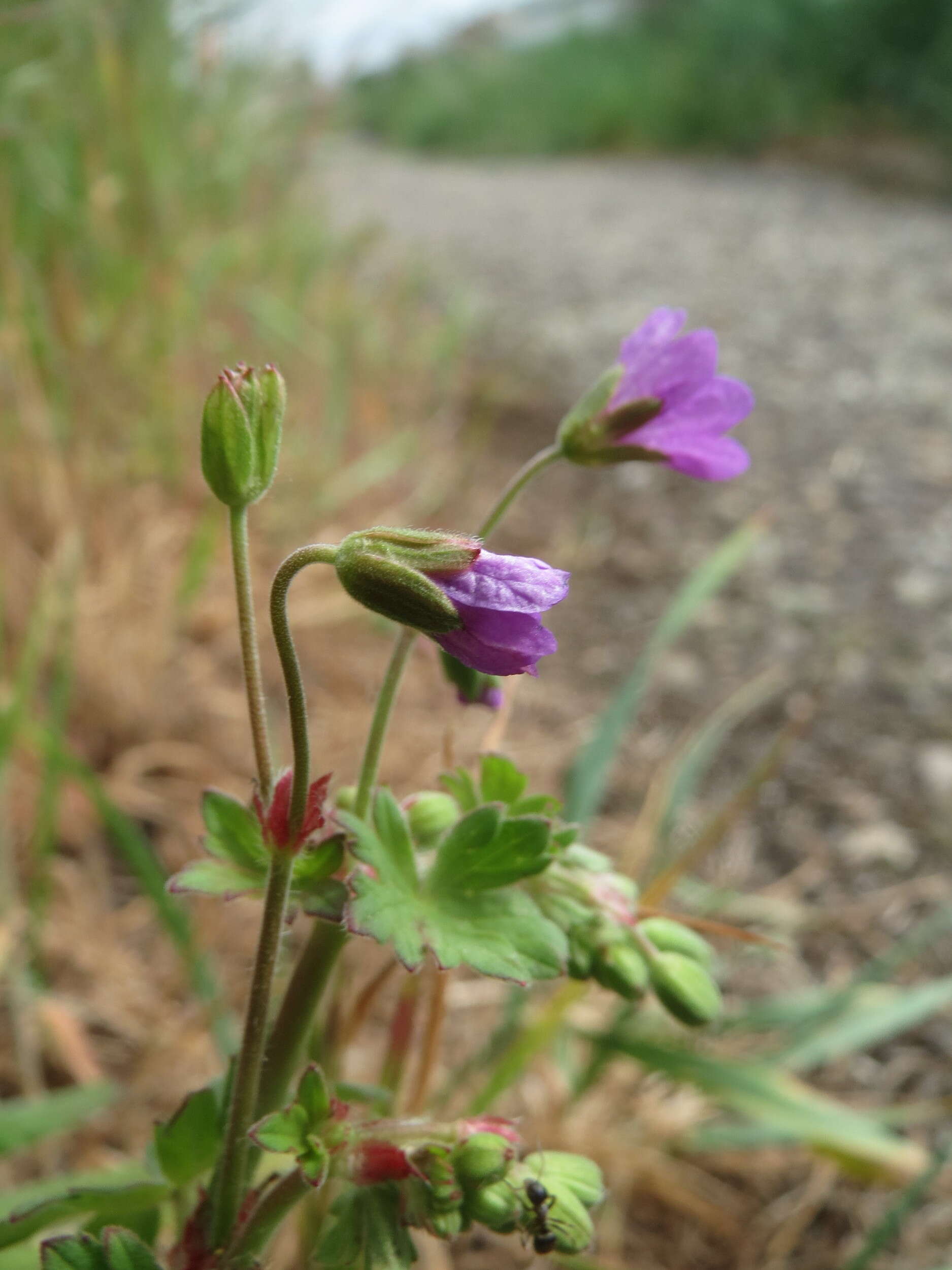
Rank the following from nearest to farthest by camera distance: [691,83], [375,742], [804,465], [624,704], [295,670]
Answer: [295,670] → [375,742] → [624,704] → [804,465] → [691,83]

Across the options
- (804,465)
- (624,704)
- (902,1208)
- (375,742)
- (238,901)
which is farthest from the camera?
(804,465)

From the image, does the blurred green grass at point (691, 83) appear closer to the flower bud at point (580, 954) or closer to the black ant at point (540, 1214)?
the flower bud at point (580, 954)

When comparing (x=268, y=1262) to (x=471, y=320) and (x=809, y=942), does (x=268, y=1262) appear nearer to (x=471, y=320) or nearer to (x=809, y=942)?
(x=809, y=942)

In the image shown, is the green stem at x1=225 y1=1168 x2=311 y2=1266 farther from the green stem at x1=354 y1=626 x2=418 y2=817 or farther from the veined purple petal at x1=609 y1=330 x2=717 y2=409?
the veined purple petal at x1=609 y1=330 x2=717 y2=409

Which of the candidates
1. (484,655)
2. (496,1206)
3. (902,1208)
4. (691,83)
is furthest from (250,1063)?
(691,83)

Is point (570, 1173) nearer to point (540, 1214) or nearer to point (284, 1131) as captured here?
point (540, 1214)

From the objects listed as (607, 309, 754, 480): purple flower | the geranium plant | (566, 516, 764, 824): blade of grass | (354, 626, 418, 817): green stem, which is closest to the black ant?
the geranium plant

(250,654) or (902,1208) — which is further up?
(250,654)

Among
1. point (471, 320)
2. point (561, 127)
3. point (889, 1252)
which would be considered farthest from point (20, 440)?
point (561, 127)
